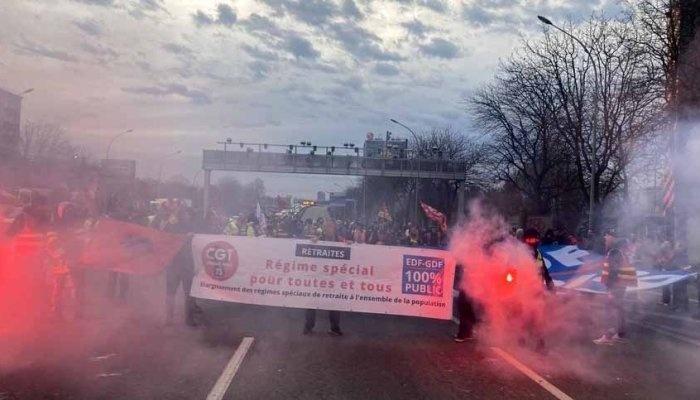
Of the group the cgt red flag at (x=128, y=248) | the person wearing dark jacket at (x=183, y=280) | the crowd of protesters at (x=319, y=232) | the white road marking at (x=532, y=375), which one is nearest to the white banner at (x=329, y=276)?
the person wearing dark jacket at (x=183, y=280)

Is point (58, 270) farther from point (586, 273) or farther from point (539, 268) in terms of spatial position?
point (586, 273)

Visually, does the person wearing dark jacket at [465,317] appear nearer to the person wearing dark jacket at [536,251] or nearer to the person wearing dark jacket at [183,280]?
Result: the person wearing dark jacket at [536,251]

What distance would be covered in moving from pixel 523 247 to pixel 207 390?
16.7 ft

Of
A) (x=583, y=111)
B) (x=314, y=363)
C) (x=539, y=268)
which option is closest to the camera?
(x=314, y=363)

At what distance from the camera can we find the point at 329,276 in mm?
9867

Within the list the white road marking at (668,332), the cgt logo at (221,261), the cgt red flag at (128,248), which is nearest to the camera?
the cgt logo at (221,261)

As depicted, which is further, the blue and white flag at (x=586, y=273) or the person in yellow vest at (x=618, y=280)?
the blue and white flag at (x=586, y=273)

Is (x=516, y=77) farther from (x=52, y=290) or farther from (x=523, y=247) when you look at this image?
(x=52, y=290)

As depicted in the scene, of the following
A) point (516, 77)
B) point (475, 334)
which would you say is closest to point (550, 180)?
point (516, 77)

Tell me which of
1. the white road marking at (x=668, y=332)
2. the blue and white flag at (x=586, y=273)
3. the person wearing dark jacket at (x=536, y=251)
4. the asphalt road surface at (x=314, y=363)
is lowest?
the white road marking at (x=668, y=332)

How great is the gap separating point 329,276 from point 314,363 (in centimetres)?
245

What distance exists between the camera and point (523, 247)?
9.27 meters

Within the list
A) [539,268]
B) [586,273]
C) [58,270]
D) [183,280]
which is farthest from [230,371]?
[586,273]

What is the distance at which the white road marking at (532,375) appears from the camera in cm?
641
